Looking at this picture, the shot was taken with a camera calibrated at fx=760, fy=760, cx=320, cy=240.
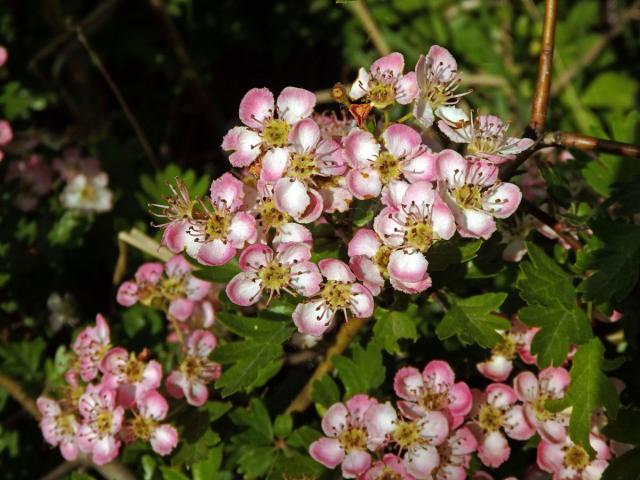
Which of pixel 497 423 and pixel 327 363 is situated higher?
pixel 327 363

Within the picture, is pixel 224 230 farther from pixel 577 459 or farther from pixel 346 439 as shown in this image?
pixel 577 459

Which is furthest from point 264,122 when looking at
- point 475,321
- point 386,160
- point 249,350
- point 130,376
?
point 130,376

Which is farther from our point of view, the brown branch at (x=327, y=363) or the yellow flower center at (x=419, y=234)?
the brown branch at (x=327, y=363)

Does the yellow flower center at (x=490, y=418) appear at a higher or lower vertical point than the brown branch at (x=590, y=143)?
lower

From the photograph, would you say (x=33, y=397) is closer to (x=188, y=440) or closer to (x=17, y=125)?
(x=188, y=440)

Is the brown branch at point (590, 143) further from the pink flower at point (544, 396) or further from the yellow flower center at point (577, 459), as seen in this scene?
the yellow flower center at point (577, 459)

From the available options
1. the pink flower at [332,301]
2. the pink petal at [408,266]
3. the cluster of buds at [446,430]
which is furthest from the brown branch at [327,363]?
the pink petal at [408,266]

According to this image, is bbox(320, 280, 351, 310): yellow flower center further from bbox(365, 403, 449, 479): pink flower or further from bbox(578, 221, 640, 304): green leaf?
bbox(578, 221, 640, 304): green leaf
